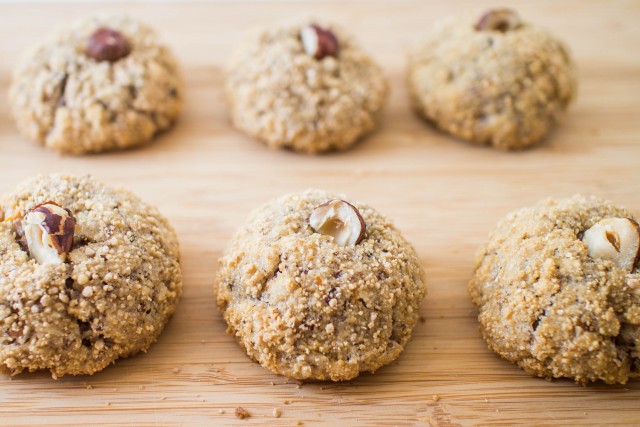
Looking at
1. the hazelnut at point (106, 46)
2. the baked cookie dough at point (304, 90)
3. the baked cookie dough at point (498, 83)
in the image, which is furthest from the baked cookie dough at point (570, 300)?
the hazelnut at point (106, 46)

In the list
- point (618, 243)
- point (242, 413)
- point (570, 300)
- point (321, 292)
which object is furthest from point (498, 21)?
point (242, 413)

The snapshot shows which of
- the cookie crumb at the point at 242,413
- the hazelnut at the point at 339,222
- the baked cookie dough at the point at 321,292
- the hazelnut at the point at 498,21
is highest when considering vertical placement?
the hazelnut at the point at 498,21

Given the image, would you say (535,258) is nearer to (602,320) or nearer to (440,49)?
(602,320)

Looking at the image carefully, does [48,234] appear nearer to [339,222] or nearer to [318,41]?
[339,222]

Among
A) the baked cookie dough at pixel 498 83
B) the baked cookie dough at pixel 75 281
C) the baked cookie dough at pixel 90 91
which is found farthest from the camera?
the baked cookie dough at pixel 498 83

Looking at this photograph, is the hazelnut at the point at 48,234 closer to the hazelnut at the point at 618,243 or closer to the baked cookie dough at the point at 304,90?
the baked cookie dough at the point at 304,90
